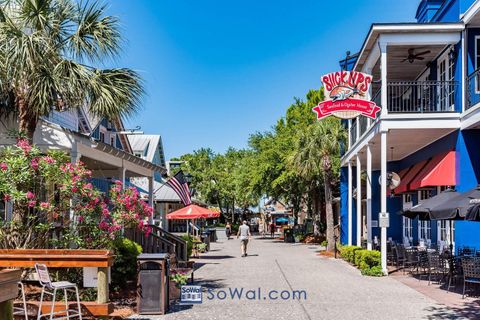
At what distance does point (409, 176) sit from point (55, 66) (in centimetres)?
1379

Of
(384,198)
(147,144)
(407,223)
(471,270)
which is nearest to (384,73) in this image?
(384,198)

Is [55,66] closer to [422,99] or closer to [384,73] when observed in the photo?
[384,73]

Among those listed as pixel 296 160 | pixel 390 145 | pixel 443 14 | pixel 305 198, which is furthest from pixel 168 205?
pixel 443 14

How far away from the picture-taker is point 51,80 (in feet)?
37.1

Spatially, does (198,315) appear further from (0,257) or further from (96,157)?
(96,157)

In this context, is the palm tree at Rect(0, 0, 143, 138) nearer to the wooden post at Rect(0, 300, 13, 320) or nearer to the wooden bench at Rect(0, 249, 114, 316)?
the wooden bench at Rect(0, 249, 114, 316)

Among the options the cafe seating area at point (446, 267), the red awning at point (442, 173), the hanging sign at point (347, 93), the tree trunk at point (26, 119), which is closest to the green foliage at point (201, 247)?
the cafe seating area at point (446, 267)

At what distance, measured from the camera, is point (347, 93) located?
1772 cm

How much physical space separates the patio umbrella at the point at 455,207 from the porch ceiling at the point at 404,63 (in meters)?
7.16

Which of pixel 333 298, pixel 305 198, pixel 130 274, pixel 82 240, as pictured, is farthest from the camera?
pixel 305 198

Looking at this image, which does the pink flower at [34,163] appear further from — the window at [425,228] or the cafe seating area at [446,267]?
the window at [425,228]

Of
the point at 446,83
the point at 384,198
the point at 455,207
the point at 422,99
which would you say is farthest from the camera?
the point at 422,99

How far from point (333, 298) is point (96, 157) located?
692cm

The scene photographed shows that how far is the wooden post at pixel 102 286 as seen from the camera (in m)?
8.54
